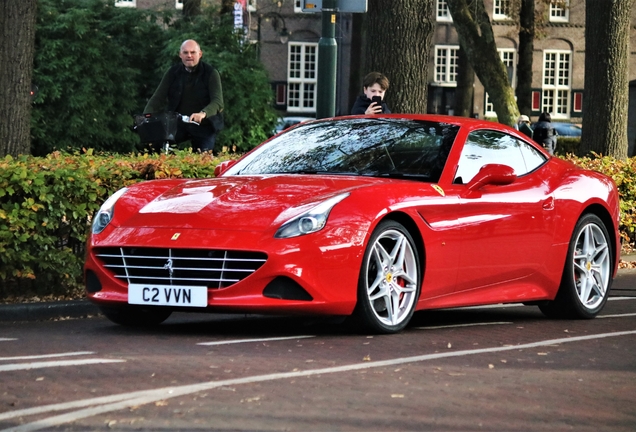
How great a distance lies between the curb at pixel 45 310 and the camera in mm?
10203

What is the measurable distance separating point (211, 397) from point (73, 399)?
0.57m

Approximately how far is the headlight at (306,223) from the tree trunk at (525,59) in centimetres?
3671

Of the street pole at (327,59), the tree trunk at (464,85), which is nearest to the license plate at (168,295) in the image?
the street pole at (327,59)

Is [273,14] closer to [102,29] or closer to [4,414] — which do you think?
[102,29]

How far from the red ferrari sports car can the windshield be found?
0.04 feet

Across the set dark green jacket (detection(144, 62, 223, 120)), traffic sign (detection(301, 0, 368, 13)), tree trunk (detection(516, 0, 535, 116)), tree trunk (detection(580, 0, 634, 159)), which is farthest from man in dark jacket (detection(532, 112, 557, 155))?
traffic sign (detection(301, 0, 368, 13))

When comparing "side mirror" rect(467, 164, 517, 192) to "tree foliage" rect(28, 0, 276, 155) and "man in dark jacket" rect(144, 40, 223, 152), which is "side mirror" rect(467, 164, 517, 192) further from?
"tree foliage" rect(28, 0, 276, 155)

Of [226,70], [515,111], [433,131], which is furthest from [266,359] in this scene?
[515,111]

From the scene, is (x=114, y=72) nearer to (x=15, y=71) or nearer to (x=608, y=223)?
(x=15, y=71)

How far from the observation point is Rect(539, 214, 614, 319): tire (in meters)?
10.7

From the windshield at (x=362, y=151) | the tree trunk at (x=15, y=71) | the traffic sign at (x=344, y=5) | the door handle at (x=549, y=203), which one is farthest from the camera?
the traffic sign at (x=344, y=5)

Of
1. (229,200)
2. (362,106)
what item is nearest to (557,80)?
(362,106)

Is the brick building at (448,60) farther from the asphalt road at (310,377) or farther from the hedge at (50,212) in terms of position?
the asphalt road at (310,377)

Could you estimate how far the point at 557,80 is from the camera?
7669 centimetres
